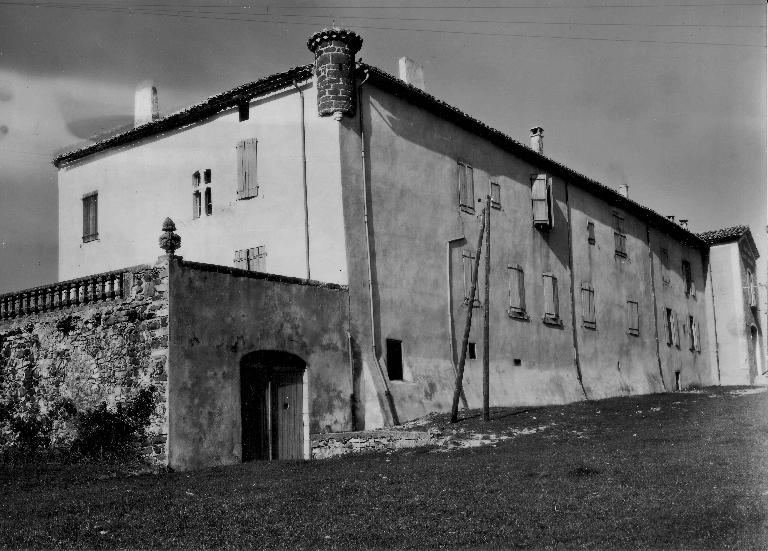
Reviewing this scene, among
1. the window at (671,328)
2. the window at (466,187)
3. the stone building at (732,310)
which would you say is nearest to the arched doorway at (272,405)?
the window at (466,187)

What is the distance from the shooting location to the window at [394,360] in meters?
21.9

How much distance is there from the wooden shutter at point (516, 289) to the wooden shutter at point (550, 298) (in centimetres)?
151

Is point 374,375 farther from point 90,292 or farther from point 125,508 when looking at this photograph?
point 125,508

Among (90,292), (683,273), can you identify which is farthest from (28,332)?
(683,273)

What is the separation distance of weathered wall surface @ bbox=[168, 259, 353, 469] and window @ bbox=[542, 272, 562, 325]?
10.1 m

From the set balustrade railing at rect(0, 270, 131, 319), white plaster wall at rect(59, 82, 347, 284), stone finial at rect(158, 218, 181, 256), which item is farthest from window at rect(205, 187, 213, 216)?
stone finial at rect(158, 218, 181, 256)

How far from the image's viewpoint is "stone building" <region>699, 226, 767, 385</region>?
43.4 metres

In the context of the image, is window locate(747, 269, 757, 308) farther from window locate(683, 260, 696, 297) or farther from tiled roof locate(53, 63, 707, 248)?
tiled roof locate(53, 63, 707, 248)

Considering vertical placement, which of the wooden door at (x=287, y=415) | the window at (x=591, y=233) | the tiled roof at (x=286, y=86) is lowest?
the wooden door at (x=287, y=415)

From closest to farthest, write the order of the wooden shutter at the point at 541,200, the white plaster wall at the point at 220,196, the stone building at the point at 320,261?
the stone building at the point at 320,261, the white plaster wall at the point at 220,196, the wooden shutter at the point at 541,200

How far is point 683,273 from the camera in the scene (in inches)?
1633

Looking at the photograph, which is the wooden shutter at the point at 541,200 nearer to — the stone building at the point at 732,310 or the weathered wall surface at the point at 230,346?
the weathered wall surface at the point at 230,346

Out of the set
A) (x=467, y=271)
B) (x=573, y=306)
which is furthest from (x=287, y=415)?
(x=573, y=306)

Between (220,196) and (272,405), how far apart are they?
23.3 feet
